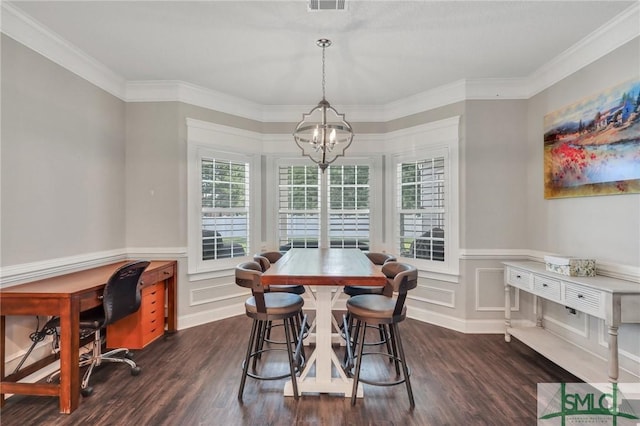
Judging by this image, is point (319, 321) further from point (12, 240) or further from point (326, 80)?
point (326, 80)

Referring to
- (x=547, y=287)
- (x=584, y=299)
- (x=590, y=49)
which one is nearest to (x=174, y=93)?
(x=590, y=49)

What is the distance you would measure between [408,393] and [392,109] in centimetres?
369

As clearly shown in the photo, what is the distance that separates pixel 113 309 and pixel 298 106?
3.48 metres

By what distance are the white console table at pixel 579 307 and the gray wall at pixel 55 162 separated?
4.51m

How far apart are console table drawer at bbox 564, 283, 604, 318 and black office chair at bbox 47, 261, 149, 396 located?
365cm

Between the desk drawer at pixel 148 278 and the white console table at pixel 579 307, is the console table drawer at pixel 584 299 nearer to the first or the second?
the white console table at pixel 579 307

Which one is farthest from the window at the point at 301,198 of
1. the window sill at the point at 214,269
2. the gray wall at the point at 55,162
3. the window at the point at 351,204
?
the gray wall at the point at 55,162

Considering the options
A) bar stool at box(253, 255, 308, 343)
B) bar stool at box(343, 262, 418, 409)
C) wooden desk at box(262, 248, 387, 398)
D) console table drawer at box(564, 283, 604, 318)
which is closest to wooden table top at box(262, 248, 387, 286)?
wooden desk at box(262, 248, 387, 398)

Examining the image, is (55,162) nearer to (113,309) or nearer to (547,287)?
(113,309)

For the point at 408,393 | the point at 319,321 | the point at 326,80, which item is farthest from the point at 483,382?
the point at 326,80

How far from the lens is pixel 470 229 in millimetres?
3953

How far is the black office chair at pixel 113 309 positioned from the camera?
261 cm

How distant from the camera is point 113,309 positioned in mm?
2686

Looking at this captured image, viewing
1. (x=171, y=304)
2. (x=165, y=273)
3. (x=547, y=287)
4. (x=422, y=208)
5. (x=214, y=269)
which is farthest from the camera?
(x=422, y=208)
